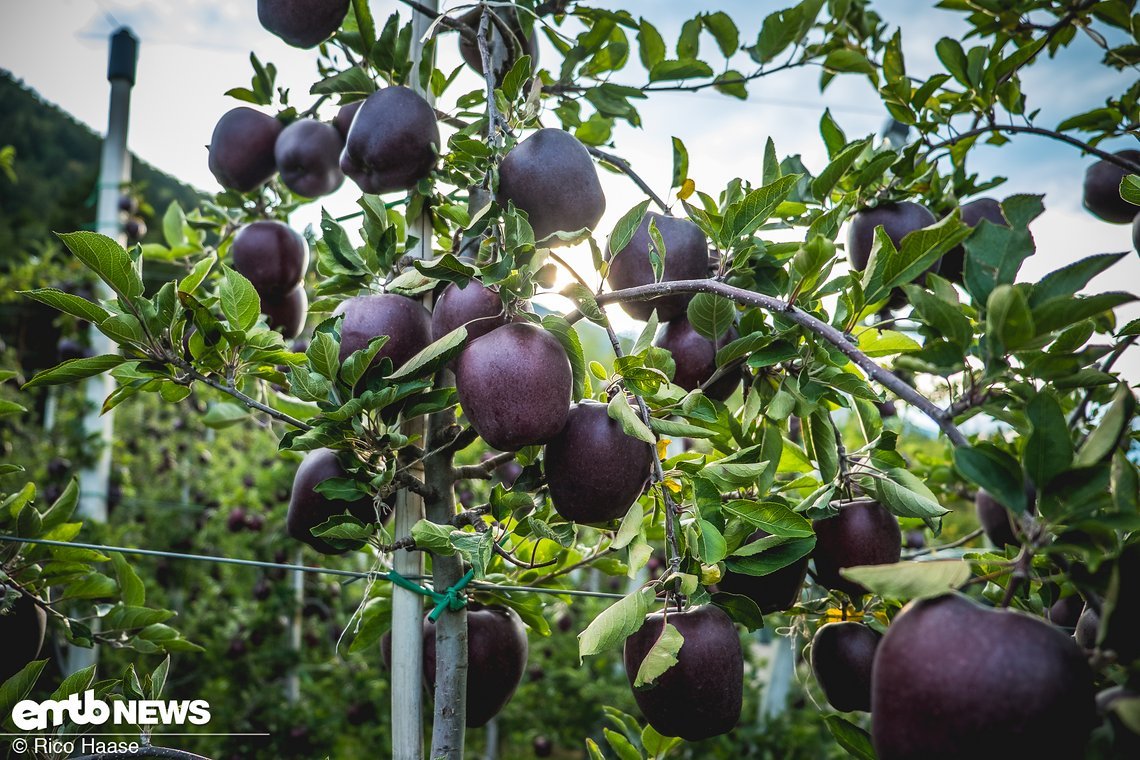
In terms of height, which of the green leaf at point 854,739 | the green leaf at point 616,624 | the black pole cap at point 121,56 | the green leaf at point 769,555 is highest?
the black pole cap at point 121,56

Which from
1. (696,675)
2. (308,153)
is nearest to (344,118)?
(308,153)

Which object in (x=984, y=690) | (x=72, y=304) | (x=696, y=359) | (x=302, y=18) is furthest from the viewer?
(x=302, y=18)

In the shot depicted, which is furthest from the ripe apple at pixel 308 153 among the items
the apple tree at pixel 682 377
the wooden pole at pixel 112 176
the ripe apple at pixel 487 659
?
the wooden pole at pixel 112 176

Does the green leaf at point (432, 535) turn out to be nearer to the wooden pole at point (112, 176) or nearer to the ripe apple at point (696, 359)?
the ripe apple at point (696, 359)

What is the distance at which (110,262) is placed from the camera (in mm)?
835

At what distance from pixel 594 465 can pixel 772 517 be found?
0.18 m

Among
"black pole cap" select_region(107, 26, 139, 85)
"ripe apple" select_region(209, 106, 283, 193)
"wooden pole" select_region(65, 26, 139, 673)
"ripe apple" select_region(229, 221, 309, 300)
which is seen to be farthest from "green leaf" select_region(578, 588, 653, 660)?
"black pole cap" select_region(107, 26, 139, 85)

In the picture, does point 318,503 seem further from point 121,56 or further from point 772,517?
point 121,56

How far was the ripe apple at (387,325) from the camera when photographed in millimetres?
885

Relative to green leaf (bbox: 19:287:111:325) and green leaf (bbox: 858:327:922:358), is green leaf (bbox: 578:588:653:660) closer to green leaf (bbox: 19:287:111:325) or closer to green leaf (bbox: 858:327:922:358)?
green leaf (bbox: 858:327:922:358)

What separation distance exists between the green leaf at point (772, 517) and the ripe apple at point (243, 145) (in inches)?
38.6

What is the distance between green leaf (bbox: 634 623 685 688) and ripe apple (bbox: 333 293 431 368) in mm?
447

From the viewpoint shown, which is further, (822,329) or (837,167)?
(837,167)

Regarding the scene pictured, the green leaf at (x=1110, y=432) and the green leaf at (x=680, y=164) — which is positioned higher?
the green leaf at (x=680, y=164)
